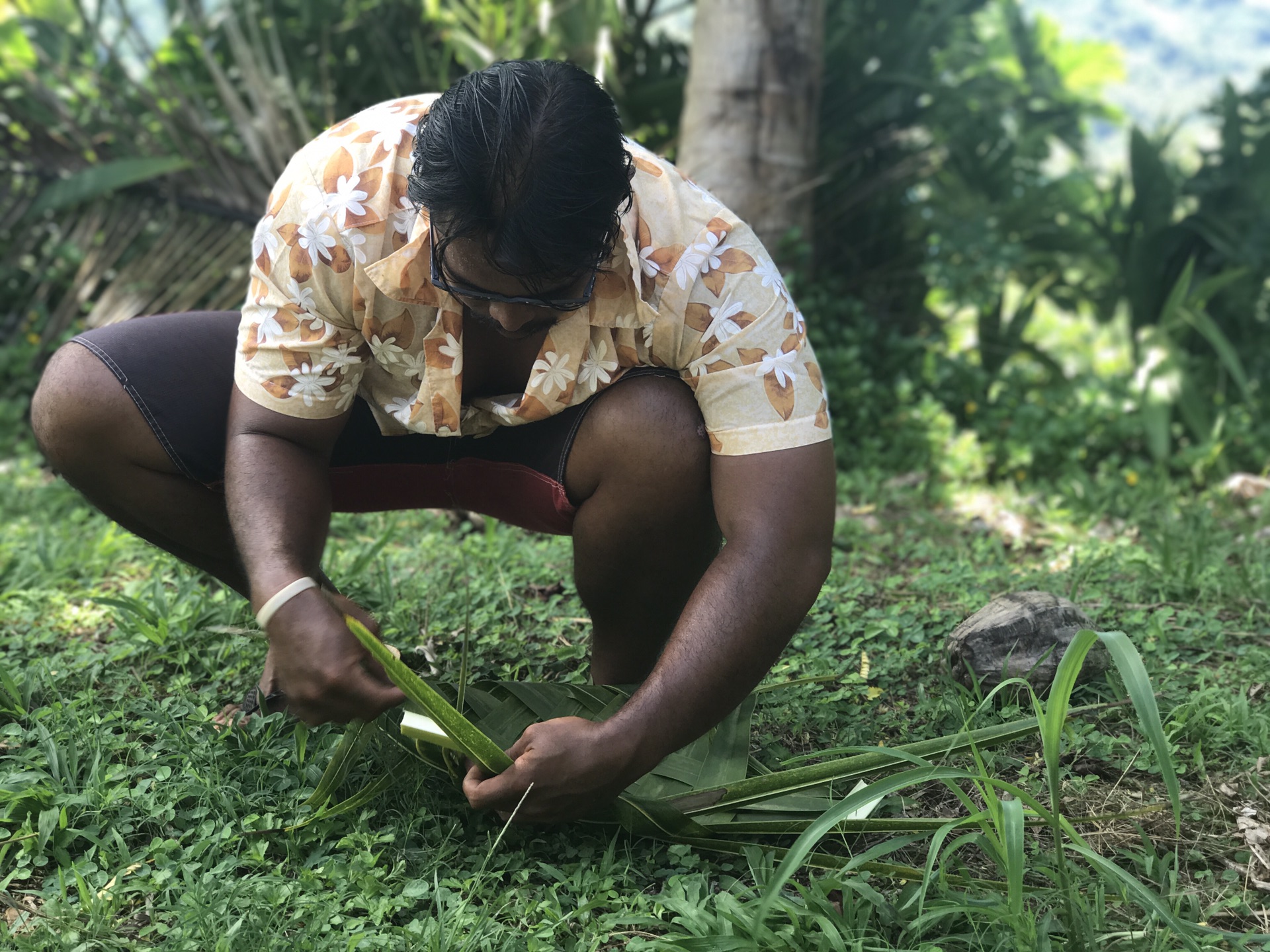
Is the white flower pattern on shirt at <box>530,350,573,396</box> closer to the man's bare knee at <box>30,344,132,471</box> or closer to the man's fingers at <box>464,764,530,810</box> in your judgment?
the man's fingers at <box>464,764,530,810</box>

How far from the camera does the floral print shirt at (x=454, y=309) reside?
1561 millimetres

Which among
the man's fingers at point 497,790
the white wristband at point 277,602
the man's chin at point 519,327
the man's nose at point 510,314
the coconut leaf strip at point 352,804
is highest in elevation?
the man's nose at point 510,314

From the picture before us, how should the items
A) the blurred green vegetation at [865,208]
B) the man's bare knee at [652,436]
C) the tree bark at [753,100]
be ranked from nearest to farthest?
the man's bare knee at [652,436] < the tree bark at [753,100] < the blurred green vegetation at [865,208]

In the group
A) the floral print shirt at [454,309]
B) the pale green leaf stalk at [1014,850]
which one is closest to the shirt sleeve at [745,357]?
the floral print shirt at [454,309]

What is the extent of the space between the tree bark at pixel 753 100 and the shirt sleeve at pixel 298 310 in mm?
2249

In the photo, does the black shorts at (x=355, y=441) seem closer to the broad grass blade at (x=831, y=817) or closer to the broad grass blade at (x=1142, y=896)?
the broad grass blade at (x=831, y=817)

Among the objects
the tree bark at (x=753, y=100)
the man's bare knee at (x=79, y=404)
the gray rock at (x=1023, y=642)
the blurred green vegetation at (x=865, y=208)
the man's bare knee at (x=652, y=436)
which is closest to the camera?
the man's bare knee at (x=652, y=436)

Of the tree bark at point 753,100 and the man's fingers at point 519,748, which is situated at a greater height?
the tree bark at point 753,100

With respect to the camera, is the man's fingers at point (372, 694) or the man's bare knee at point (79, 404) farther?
the man's bare knee at point (79, 404)

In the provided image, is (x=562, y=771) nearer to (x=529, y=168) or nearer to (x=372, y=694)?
(x=372, y=694)

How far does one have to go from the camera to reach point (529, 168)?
4.31 ft

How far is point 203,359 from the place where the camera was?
188cm

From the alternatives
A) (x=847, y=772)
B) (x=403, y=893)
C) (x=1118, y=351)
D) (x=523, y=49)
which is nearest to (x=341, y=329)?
(x=403, y=893)

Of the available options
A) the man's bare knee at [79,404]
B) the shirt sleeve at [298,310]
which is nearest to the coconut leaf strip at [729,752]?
the shirt sleeve at [298,310]
